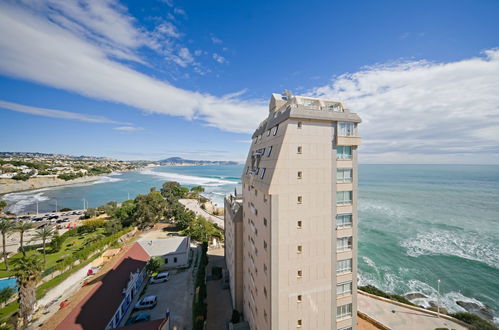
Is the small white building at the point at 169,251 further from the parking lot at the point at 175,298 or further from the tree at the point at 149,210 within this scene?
the tree at the point at 149,210

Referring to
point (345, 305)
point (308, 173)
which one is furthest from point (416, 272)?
point (308, 173)

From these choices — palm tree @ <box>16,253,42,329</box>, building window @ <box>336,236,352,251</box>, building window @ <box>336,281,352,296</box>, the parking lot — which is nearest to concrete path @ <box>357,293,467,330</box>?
building window @ <box>336,281,352,296</box>

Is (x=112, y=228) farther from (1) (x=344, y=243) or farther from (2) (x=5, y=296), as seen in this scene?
(1) (x=344, y=243)

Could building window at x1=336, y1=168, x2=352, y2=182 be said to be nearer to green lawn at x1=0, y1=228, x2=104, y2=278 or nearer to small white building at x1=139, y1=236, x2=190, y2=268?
small white building at x1=139, y1=236, x2=190, y2=268

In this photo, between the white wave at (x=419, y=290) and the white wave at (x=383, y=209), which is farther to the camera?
the white wave at (x=383, y=209)

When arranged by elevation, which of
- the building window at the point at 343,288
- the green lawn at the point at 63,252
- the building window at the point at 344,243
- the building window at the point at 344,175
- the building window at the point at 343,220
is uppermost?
the building window at the point at 344,175

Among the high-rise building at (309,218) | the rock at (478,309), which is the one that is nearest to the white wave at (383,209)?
the rock at (478,309)
